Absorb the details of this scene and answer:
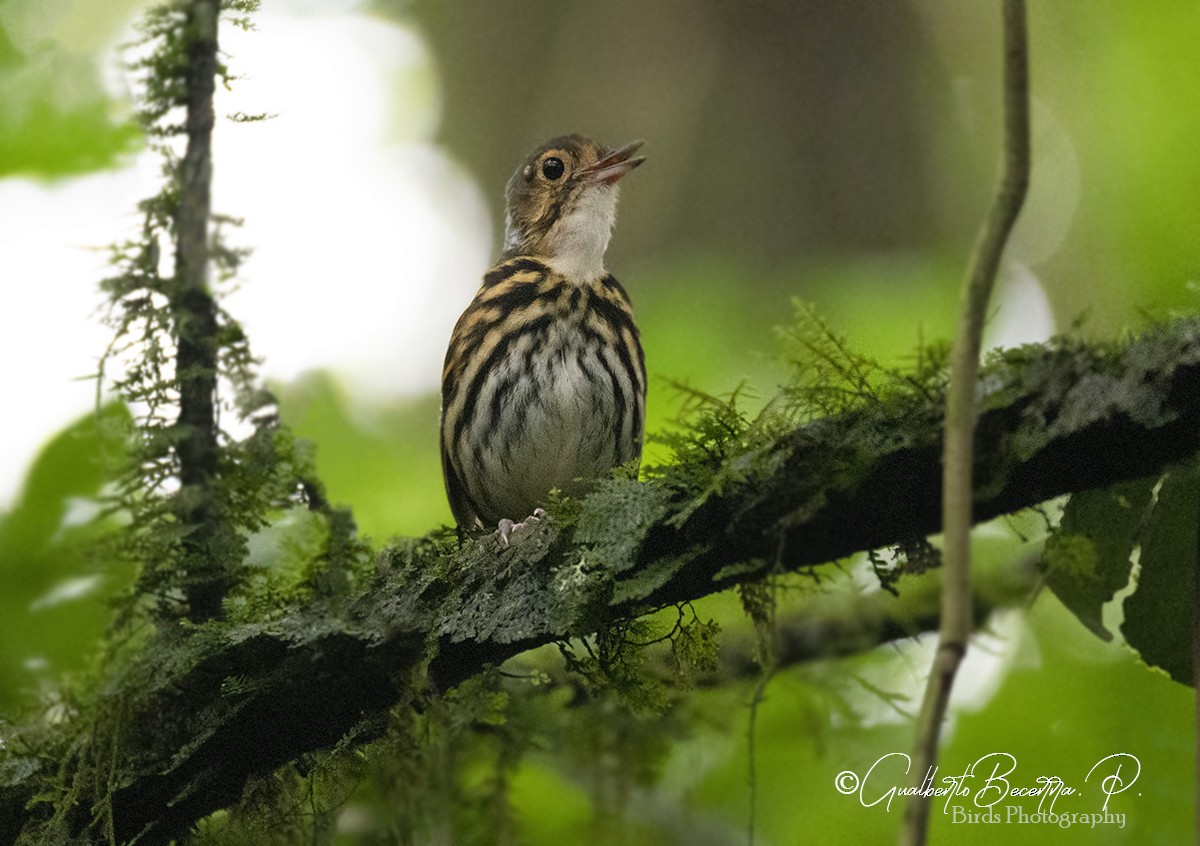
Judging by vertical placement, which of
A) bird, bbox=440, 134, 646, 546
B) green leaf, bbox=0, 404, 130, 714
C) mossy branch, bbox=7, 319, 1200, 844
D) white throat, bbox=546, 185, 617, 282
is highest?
white throat, bbox=546, 185, 617, 282

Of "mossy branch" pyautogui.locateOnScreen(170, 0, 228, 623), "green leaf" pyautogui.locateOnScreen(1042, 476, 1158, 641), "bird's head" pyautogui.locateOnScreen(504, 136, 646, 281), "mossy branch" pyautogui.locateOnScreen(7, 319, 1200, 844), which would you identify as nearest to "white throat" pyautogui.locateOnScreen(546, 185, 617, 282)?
"bird's head" pyautogui.locateOnScreen(504, 136, 646, 281)

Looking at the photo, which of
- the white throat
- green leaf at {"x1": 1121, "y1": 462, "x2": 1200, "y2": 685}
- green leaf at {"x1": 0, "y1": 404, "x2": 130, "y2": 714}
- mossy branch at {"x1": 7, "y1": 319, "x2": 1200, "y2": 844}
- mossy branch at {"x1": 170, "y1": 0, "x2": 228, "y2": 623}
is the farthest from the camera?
the white throat

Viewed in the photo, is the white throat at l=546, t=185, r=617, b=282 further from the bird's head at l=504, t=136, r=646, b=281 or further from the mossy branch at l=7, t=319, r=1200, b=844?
the mossy branch at l=7, t=319, r=1200, b=844

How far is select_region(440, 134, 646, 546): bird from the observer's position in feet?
12.3

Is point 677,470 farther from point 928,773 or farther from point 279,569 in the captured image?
point 279,569

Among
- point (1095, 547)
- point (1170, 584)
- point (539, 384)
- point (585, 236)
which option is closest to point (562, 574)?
point (1095, 547)

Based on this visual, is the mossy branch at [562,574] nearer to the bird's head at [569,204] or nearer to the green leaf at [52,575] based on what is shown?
the green leaf at [52,575]

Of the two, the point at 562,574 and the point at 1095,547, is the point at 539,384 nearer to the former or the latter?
the point at 562,574

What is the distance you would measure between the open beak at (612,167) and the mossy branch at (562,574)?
181 cm

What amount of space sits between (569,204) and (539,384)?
830 millimetres

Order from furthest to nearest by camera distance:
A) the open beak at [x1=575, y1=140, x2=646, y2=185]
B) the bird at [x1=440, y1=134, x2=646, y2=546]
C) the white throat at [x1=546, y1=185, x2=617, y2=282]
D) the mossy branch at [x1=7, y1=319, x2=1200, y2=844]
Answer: the open beak at [x1=575, y1=140, x2=646, y2=185]
the white throat at [x1=546, y1=185, x2=617, y2=282]
the bird at [x1=440, y1=134, x2=646, y2=546]
the mossy branch at [x1=7, y1=319, x2=1200, y2=844]

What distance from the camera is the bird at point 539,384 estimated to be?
3.74 m

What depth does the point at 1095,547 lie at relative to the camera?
6.97 feet

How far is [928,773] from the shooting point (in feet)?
4.74
